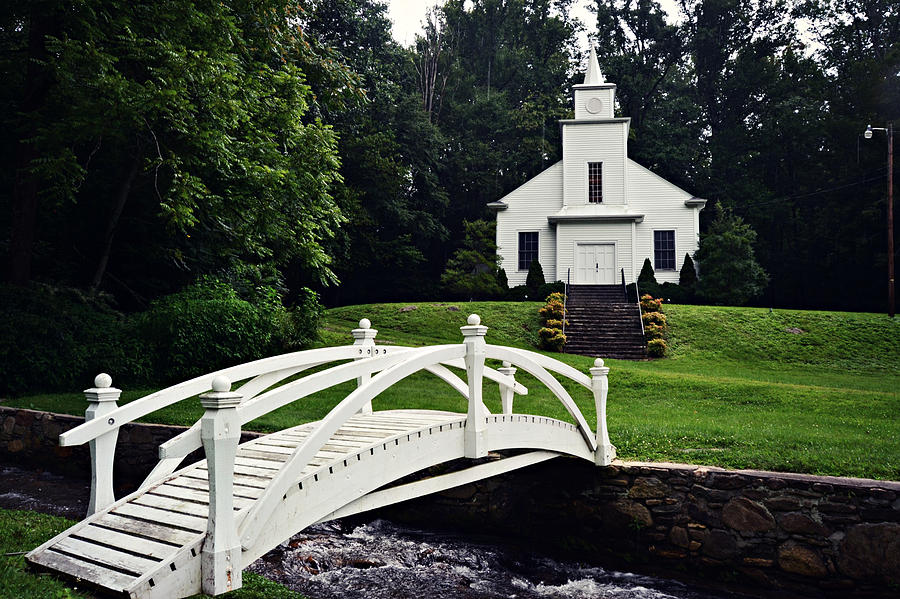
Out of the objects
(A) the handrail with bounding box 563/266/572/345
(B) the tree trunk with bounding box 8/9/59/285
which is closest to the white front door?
(A) the handrail with bounding box 563/266/572/345

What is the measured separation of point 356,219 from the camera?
1267 inches

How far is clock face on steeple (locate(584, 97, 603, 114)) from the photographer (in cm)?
3130

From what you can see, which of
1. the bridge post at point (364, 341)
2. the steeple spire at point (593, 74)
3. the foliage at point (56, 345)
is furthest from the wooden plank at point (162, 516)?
the steeple spire at point (593, 74)

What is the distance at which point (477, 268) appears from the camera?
112 feet

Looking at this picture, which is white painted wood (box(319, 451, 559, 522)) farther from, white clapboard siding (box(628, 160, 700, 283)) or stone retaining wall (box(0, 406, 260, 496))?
white clapboard siding (box(628, 160, 700, 283))

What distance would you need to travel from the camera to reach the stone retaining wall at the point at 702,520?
275 inches

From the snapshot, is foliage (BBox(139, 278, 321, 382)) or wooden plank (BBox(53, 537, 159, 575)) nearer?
wooden plank (BBox(53, 537, 159, 575))

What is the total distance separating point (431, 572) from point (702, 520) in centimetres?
323

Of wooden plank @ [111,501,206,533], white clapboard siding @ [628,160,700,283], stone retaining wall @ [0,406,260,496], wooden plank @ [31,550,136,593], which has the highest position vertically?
white clapboard siding @ [628,160,700,283]

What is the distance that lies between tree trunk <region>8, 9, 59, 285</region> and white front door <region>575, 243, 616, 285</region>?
869 inches

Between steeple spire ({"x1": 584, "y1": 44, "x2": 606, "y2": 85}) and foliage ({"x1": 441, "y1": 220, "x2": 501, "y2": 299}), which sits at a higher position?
steeple spire ({"x1": 584, "y1": 44, "x2": 606, "y2": 85})

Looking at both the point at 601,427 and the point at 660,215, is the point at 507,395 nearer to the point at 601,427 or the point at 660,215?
the point at 601,427

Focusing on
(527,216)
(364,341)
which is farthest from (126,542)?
(527,216)

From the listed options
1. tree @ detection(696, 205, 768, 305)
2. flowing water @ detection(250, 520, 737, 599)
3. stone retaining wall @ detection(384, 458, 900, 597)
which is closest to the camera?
flowing water @ detection(250, 520, 737, 599)
